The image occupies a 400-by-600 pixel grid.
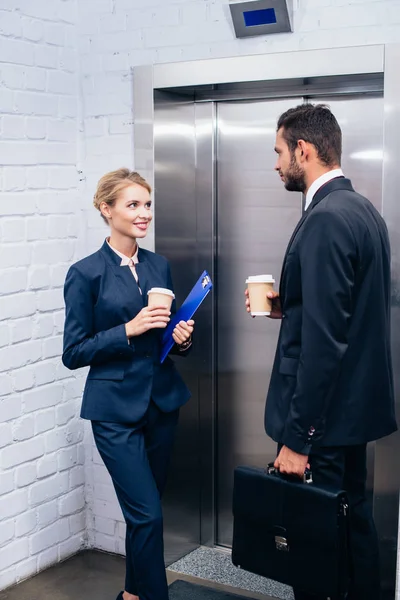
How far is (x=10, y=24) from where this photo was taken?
3.16m

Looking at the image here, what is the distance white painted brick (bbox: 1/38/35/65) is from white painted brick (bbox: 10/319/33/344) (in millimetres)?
956

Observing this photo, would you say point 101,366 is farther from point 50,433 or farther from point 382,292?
point 382,292

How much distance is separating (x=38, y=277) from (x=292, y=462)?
4.37ft

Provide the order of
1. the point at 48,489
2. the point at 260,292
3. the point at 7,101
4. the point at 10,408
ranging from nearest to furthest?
the point at 260,292 → the point at 7,101 → the point at 10,408 → the point at 48,489

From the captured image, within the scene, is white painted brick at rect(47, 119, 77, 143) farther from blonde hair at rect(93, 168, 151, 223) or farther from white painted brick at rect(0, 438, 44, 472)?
white painted brick at rect(0, 438, 44, 472)

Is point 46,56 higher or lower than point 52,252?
higher

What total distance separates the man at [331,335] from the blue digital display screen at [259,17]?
50cm

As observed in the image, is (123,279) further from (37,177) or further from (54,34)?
(54,34)

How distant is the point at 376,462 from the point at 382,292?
734mm

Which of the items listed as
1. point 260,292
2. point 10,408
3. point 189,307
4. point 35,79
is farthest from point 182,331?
point 35,79

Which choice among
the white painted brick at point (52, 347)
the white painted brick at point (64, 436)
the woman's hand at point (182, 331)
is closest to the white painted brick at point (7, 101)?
the white painted brick at point (52, 347)

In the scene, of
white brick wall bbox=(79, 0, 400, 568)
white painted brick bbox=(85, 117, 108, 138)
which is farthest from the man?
white painted brick bbox=(85, 117, 108, 138)

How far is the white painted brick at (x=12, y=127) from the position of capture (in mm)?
3146

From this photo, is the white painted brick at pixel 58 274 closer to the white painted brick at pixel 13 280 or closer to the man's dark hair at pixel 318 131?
the white painted brick at pixel 13 280
